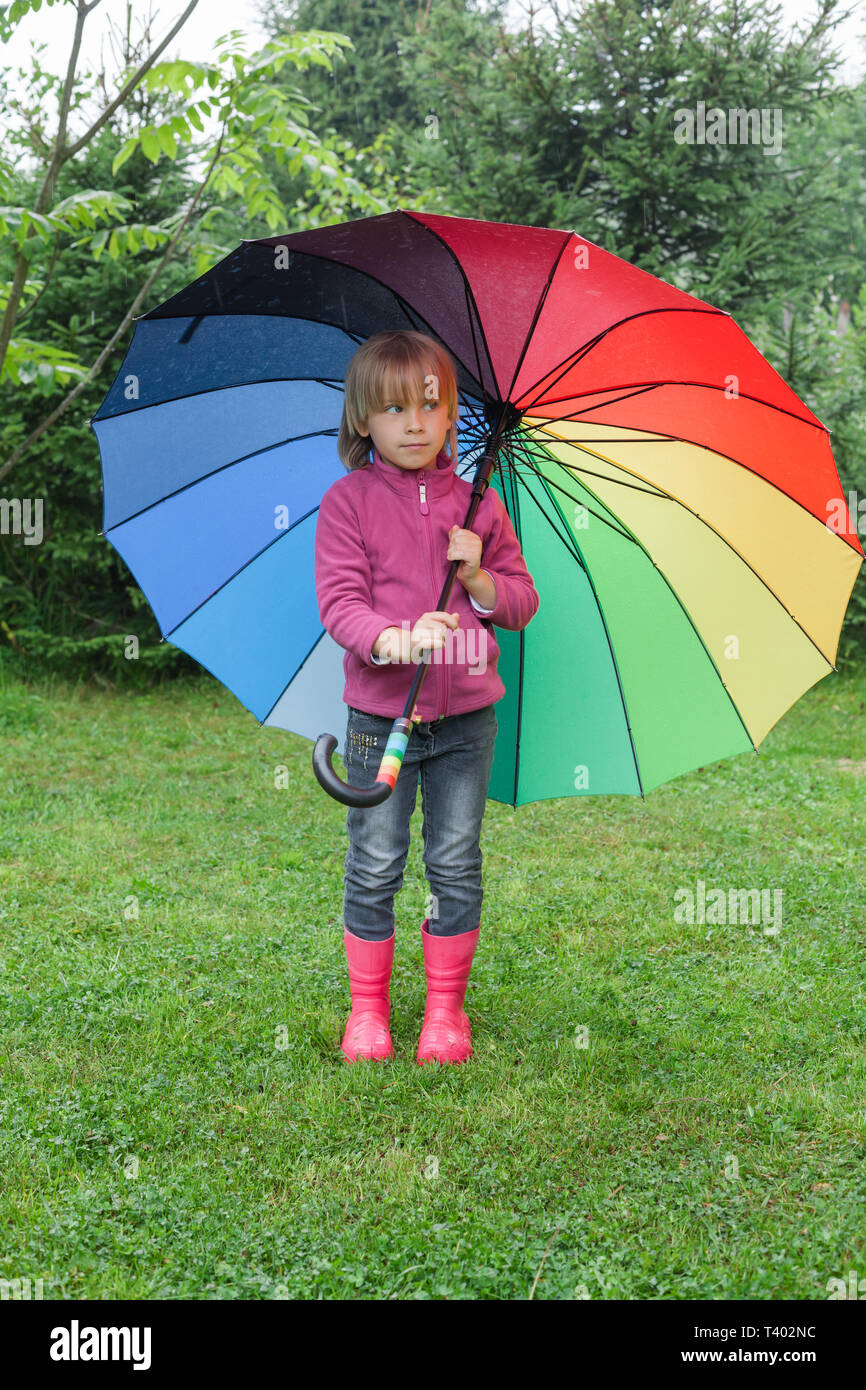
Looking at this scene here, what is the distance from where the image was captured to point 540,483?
9.98 ft

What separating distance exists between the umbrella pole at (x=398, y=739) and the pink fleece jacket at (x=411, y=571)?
0.22ft

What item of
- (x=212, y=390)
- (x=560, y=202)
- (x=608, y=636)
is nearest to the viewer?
(x=212, y=390)

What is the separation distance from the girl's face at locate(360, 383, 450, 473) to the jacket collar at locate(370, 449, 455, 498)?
1.5 inches

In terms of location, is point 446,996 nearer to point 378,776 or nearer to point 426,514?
point 378,776

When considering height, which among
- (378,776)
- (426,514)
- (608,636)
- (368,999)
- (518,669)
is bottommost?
(368,999)

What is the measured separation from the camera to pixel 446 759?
9.60ft

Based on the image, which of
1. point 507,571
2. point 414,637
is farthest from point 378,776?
point 507,571

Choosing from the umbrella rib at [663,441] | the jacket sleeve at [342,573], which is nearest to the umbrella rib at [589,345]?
the umbrella rib at [663,441]

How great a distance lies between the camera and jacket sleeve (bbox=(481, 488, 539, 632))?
2.79 m

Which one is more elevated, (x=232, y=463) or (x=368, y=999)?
(x=232, y=463)

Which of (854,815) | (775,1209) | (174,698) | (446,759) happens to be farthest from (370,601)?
(174,698)

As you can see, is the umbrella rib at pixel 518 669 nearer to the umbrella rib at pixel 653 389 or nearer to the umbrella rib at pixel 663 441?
the umbrella rib at pixel 663 441

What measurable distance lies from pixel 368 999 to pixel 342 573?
1204mm

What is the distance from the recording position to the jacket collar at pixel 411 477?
9.07 ft
